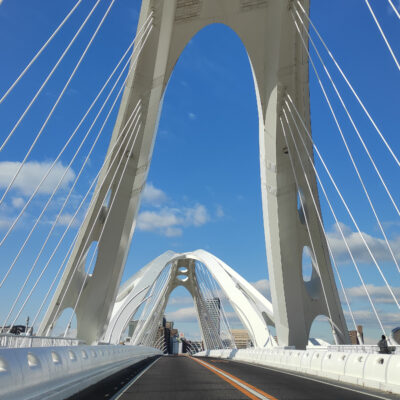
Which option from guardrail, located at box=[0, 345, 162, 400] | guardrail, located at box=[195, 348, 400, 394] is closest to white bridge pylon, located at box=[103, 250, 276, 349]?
guardrail, located at box=[195, 348, 400, 394]

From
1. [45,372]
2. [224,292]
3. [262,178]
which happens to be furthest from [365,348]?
[224,292]

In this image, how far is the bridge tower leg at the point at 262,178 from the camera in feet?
64.5

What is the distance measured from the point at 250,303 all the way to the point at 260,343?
Result: 5.47m

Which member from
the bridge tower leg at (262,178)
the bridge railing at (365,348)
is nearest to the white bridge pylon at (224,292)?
the bridge tower leg at (262,178)

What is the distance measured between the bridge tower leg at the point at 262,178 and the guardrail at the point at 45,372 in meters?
12.0

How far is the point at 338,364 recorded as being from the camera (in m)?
10.1

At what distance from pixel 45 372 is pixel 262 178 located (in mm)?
18229

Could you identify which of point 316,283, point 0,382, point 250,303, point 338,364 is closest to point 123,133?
point 316,283

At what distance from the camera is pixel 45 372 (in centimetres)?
549

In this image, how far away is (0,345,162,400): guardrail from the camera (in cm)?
435

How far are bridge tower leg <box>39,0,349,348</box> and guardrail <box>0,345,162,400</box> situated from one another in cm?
1203

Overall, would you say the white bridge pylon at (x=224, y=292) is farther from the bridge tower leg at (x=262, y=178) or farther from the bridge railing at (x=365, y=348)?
the bridge railing at (x=365, y=348)

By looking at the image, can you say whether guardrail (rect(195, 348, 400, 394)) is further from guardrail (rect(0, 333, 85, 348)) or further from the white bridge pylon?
the white bridge pylon

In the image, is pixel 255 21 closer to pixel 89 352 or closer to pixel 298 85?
pixel 298 85
